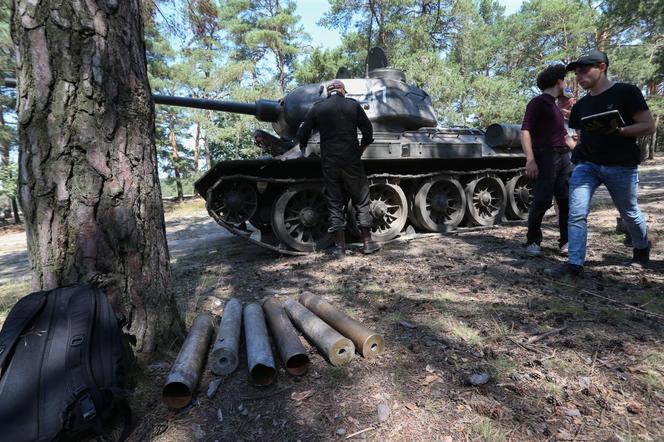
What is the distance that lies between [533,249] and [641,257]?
1.03m

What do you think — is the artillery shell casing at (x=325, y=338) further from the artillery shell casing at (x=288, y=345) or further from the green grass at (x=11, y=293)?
the green grass at (x=11, y=293)

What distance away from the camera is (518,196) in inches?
289

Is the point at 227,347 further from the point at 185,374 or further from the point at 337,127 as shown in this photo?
the point at 337,127

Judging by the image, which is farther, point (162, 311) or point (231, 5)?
point (231, 5)

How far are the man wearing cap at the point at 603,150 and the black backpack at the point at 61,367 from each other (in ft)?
11.8

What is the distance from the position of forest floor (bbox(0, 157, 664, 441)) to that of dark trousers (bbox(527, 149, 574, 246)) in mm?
712

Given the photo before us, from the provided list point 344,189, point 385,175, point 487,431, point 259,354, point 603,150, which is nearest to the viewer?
point 487,431

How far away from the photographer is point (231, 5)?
86.6 ft

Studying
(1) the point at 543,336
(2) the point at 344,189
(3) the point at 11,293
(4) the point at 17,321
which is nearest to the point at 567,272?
(1) the point at 543,336

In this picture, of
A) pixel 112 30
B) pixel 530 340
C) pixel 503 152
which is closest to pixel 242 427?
pixel 530 340

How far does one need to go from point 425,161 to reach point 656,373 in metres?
4.67

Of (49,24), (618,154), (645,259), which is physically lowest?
(645,259)

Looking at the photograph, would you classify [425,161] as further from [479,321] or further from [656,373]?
[656,373]

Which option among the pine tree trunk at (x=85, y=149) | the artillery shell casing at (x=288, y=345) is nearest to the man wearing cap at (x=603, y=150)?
the artillery shell casing at (x=288, y=345)
